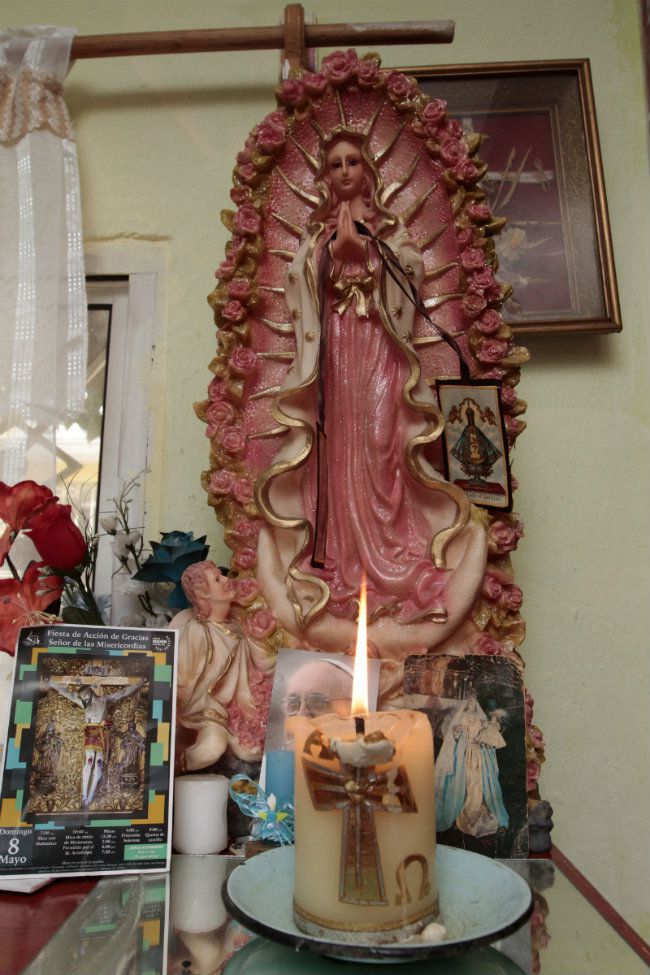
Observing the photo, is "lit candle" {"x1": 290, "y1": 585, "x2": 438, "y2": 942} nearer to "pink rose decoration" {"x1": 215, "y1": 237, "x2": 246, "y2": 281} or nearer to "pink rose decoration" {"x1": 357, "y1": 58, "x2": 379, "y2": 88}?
"pink rose decoration" {"x1": 215, "y1": 237, "x2": 246, "y2": 281}

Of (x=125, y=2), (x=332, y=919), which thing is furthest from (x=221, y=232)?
(x=332, y=919)

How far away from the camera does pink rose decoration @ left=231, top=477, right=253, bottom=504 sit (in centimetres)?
104

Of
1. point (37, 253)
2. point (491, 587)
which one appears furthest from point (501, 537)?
point (37, 253)

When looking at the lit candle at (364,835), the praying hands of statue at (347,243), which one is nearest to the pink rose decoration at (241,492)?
the praying hands of statue at (347,243)

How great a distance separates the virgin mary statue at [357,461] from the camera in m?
0.96

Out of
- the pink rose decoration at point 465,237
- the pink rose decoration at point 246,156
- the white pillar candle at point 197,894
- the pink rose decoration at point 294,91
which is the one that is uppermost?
the pink rose decoration at point 294,91

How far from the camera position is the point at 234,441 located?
1056mm

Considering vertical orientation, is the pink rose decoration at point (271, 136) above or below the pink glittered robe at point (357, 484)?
above

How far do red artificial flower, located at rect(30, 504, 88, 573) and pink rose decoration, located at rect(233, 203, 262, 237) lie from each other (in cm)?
46

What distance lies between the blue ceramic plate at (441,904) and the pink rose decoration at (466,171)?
0.89 meters

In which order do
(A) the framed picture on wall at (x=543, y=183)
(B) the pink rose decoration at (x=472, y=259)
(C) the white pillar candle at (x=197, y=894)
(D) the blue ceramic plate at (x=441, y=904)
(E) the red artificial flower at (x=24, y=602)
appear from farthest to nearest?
(A) the framed picture on wall at (x=543, y=183) < (B) the pink rose decoration at (x=472, y=259) < (E) the red artificial flower at (x=24, y=602) < (C) the white pillar candle at (x=197, y=894) < (D) the blue ceramic plate at (x=441, y=904)

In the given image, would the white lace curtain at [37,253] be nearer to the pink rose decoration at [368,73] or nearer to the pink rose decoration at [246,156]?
the pink rose decoration at [246,156]

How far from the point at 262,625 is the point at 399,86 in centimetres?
80

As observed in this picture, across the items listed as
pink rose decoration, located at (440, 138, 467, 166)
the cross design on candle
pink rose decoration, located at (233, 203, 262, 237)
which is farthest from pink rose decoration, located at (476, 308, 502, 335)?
the cross design on candle
